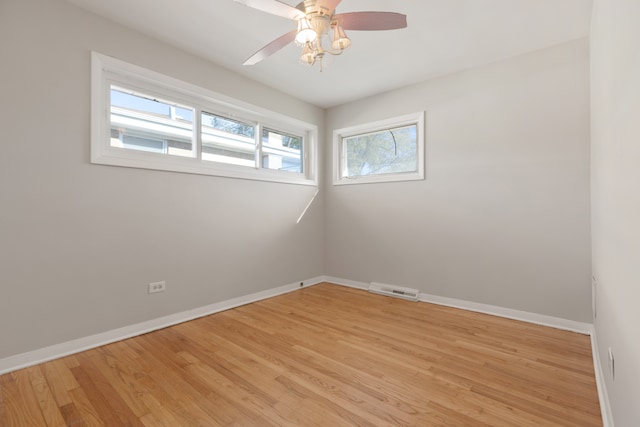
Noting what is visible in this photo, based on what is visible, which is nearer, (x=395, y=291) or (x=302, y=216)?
(x=395, y=291)

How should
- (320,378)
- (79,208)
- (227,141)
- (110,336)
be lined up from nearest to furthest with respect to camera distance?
(320,378) → (79,208) → (110,336) → (227,141)

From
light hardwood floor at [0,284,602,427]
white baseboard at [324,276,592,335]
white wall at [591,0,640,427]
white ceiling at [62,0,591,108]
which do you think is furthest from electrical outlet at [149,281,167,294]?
white wall at [591,0,640,427]

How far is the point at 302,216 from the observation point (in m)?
4.09

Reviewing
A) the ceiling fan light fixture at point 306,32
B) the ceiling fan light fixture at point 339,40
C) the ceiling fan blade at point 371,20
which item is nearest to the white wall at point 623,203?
the ceiling fan blade at point 371,20

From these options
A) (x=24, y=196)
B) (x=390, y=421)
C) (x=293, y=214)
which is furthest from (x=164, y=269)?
(x=390, y=421)

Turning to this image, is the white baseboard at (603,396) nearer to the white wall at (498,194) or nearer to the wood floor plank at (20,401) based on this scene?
the white wall at (498,194)

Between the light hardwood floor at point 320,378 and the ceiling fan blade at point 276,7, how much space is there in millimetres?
2232

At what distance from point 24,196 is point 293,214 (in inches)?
102

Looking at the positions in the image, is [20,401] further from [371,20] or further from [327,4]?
[371,20]

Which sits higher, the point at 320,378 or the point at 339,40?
the point at 339,40

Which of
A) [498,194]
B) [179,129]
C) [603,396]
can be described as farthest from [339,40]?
[603,396]

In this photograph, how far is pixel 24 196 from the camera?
1.97m

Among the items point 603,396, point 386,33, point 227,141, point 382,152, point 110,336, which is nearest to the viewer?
point 603,396

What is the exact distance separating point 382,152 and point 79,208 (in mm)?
3350
